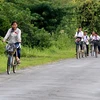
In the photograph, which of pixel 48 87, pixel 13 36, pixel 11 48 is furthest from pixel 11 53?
pixel 48 87

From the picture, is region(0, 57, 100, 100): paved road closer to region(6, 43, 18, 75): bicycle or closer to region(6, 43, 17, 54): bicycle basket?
region(6, 43, 18, 75): bicycle

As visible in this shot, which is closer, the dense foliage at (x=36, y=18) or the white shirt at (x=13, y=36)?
the white shirt at (x=13, y=36)

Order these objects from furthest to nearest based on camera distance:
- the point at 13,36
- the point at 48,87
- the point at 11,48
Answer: the point at 13,36
the point at 11,48
the point at 48,87

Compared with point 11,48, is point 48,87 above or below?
below

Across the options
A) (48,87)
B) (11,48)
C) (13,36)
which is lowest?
(48,87)

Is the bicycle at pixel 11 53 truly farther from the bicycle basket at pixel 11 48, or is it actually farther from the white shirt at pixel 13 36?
the white shirt at pixel 13 36

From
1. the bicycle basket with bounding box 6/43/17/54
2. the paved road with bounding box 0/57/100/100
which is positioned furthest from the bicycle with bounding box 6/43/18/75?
the paved road with bounding box 0/57/100/100

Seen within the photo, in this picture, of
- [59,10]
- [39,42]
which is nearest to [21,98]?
[39,42]

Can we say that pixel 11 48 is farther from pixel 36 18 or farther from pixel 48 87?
pixel 36 18

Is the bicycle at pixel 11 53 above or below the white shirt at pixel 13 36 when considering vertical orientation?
below

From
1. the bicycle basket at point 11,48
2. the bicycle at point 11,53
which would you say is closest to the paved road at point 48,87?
the bicycle at point 11,53

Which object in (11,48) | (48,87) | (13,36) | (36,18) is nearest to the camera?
(48,87)

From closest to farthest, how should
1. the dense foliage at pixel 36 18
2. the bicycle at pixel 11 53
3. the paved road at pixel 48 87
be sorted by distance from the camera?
the paved road at pixel 48 87 < the bicycle at pixel 11 53 < the dense foliage at pixel 36 18

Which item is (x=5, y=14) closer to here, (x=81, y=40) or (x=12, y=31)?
(x=81, y=40)
